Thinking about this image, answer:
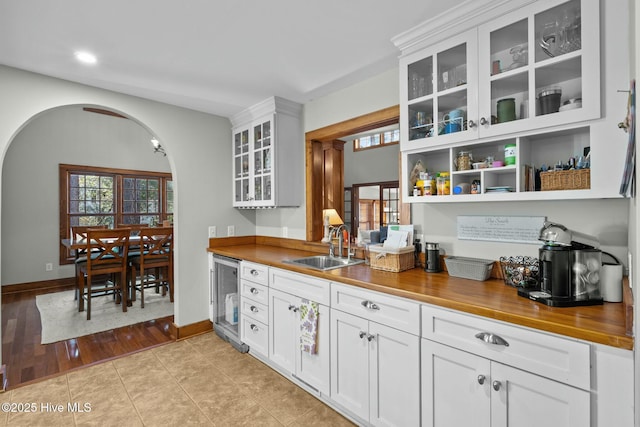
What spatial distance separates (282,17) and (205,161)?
79.0 inches

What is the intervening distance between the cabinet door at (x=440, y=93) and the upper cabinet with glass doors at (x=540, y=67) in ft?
0.20

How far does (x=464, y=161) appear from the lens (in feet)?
5.82

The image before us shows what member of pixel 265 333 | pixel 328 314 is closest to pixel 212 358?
pixel 265 333

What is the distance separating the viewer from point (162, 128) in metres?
3.13

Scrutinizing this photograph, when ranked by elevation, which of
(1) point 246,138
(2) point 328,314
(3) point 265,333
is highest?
(1) point 246,138

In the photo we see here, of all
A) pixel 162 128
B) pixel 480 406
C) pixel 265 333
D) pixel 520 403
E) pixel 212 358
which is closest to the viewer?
pixel 520 403

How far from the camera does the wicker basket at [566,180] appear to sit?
1363mm

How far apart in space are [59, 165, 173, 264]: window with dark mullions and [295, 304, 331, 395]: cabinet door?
17.0 feet

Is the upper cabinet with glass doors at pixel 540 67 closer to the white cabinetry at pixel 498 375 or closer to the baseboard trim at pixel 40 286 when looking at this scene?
the white cabinetry at pixel 498 375

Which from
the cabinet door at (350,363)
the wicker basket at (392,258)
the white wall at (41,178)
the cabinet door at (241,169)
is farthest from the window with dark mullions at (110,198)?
the wicker basket at (392,258)

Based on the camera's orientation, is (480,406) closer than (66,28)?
Yes

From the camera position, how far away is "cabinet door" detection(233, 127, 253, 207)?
11.2 feet

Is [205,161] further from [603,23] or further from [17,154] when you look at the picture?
[17,154]

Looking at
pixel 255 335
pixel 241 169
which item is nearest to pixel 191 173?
pixel 241 169
